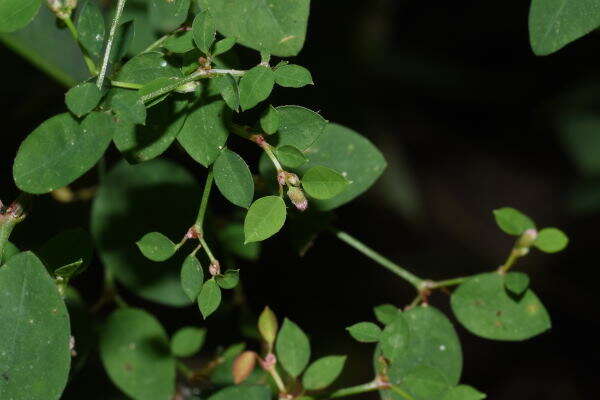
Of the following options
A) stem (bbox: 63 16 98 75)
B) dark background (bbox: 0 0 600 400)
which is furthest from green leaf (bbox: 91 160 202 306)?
dark background (bbox: 0 0 600 400)

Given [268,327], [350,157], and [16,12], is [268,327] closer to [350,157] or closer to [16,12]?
[350,157]

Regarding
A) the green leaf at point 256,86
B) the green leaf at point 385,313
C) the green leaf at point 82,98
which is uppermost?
the green leaf at point 256,86

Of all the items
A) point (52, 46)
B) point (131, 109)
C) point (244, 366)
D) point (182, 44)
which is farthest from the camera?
point (52, 46)

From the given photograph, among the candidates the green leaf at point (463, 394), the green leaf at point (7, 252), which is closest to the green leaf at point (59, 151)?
the green leaf at point (7, 252)

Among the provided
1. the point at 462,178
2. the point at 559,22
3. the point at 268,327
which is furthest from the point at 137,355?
the point at 462,178

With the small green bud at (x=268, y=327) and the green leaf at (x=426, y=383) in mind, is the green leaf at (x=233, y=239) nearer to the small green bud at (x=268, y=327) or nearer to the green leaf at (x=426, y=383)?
the small green bud at (x=268, y=327)

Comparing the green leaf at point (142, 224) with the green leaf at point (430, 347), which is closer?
the green leaf at point (430, 347)

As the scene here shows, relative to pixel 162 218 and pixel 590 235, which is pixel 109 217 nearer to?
pixel 162 218
